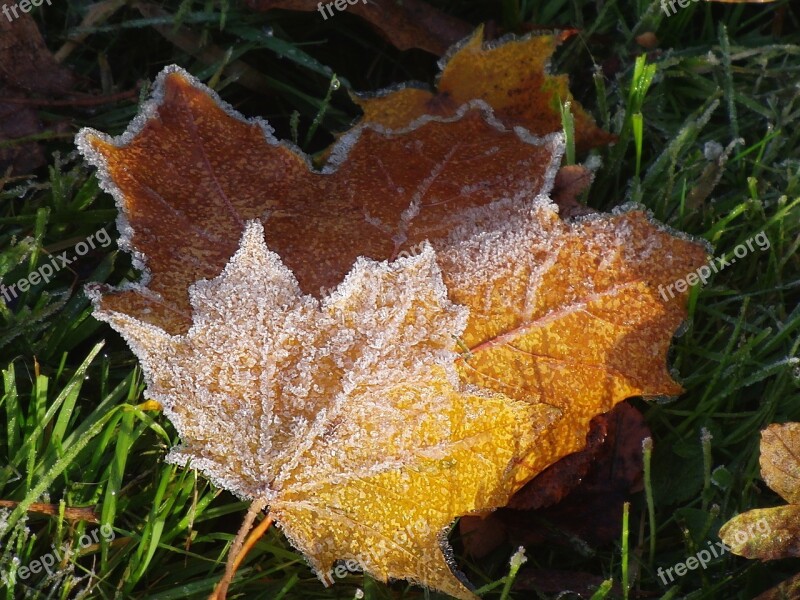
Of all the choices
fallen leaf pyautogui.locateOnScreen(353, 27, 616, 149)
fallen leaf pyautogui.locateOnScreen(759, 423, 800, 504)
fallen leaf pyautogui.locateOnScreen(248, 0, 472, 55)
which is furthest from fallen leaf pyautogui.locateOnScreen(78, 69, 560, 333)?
fallen leaf pyautogui.locateOnScreen(759, 423, 800, 504)

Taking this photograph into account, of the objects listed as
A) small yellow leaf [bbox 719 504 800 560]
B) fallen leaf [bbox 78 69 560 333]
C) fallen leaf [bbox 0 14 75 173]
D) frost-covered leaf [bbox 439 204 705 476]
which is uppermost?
fallen leaf [bbox 0 14 75 173]

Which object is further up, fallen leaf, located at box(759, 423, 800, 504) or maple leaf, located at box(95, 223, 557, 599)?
maple leaf, located at box(95, 223, 557, 599)

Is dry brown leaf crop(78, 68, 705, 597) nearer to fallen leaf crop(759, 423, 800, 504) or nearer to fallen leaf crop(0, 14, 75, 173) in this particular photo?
fallen leaf crop(759, 423, 800, 504)

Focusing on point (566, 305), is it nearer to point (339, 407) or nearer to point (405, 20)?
point (339, 407)

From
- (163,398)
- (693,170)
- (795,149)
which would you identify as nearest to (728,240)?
(693,170)

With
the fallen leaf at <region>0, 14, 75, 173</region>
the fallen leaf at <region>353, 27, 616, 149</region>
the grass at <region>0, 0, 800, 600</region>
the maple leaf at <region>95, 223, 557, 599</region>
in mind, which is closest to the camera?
the maple leaf at <region>95, 223, 557, 599</region>

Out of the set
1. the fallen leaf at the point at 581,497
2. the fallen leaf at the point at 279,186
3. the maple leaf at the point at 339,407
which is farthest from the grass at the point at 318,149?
the fallen leaf at the point at 279,186
